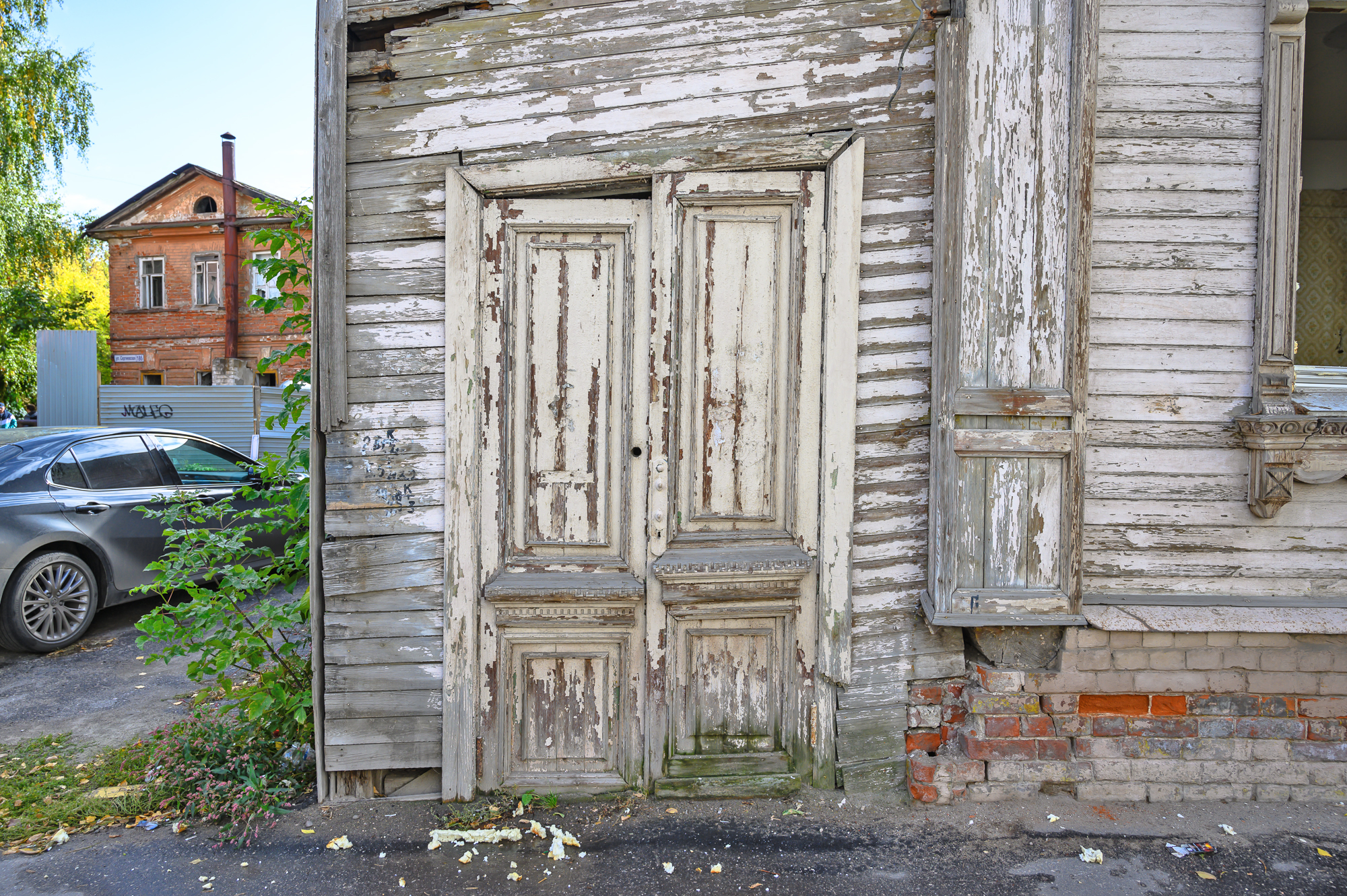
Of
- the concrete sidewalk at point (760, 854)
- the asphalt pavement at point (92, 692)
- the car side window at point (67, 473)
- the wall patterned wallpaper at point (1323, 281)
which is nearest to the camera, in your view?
the concrete sidewalk at point (760, 854)

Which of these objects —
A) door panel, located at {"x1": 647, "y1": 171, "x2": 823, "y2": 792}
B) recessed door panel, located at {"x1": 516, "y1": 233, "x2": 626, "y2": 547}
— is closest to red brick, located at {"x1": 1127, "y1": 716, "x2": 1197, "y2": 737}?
door panel, located at {"x1": 647, "y1": 171, "x2": 823, "y2": 792}

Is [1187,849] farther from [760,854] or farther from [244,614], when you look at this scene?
[244,614]

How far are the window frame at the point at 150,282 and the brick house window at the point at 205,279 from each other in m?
0.86

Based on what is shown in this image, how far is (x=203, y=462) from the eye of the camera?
609 cm

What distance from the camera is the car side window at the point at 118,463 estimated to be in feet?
17.5

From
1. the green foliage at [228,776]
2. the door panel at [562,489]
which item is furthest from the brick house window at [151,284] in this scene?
the door panel at [562,489]

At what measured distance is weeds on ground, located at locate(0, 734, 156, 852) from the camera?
2.87 metres

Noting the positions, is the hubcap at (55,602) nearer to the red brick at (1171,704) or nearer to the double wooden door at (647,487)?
the double wooden door at (647,487)

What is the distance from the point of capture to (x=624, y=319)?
296 centimetres

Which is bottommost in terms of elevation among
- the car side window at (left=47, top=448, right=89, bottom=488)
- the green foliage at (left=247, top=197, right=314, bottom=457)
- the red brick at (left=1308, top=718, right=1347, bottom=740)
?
the red brick at (left=1308, top=718, right=1347, bottom=740)

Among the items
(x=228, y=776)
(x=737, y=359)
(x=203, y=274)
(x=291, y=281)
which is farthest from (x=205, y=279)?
(x=737, y=359)

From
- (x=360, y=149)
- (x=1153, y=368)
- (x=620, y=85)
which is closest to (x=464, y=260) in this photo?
(x=360, y=149)

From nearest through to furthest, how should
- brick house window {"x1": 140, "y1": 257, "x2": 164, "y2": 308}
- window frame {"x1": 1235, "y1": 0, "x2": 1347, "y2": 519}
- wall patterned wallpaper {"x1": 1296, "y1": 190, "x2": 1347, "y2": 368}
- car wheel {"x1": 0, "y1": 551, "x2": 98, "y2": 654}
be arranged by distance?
window frame {"x1": 1235, "y1": 0, "x2": 1347, "y2": 519} < wall patterned wallpaper {"x1": 1296, "y1": 190, "x2": 1347, "y2": 368} < car wheel {"x1": 0, "y1": 551, "x2": 98, "y2": 654} < brick house window {"x1": 140, "y1": 257, "x2": 164, "y2": 308}

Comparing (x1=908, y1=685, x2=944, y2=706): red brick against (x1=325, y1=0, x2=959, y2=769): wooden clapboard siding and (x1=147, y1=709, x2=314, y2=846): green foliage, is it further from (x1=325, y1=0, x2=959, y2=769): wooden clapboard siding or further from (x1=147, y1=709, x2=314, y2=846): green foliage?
(x1=147, y1=709, x2=314, y2=846): green foliage
